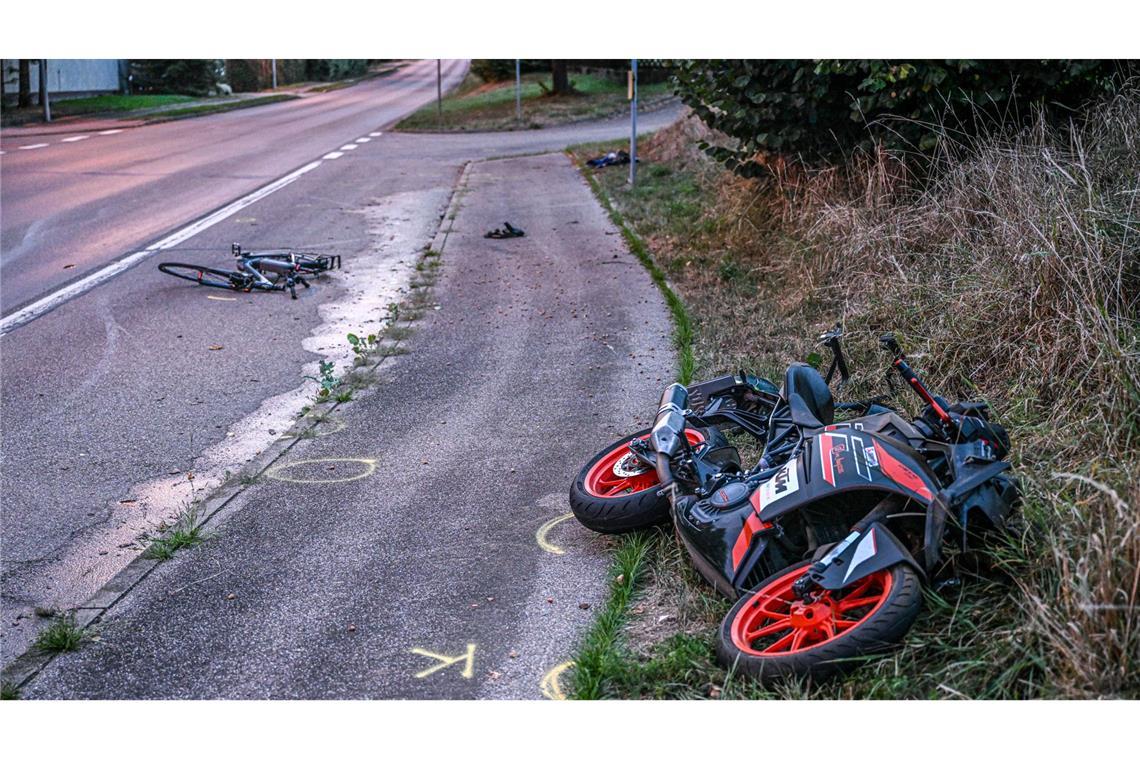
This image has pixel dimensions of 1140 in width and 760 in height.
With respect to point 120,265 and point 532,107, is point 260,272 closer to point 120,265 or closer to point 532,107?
point 120,265

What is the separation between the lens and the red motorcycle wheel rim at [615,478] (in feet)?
17.7

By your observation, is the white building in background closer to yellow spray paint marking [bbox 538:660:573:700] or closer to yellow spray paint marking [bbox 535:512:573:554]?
yellow spray paint marking [bbox 535:512:573:554]

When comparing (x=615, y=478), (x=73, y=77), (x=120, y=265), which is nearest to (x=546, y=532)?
(x=615, y=478)

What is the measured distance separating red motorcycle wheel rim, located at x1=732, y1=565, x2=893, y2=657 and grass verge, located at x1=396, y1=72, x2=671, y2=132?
27.9m

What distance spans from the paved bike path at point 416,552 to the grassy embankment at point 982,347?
0.39m

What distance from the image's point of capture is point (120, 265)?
12258 mm

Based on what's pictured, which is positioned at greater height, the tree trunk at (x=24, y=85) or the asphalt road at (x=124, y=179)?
the tree trunk at (x=24, y=85)

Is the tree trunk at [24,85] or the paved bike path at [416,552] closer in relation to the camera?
the paved bike path at [416,552]

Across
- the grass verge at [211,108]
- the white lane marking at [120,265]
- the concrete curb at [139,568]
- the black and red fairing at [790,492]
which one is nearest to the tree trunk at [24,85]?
the grass verge at [211,108]

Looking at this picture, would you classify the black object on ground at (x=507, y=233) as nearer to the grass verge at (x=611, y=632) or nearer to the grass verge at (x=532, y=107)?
the grass verge at (x=611, y=632)

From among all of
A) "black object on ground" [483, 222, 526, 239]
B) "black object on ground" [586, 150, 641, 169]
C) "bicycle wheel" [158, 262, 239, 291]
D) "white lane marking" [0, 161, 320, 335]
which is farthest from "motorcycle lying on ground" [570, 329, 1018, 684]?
"black object on ground" [586, 150, 641, 169]

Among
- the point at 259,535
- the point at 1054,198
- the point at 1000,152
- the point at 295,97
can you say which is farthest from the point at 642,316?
the point at 295,97

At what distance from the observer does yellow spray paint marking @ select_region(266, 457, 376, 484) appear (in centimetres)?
622

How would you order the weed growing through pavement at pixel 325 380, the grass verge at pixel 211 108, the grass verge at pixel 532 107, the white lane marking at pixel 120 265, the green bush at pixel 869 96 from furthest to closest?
1. the grass verge at pixel 211 108
2. the grass verge at pixel 532 107
3. the white lane marking at pixel 120 265
4. the green bush at pixel 869 96
5. the weed growing through pavement at pixel 325 380
